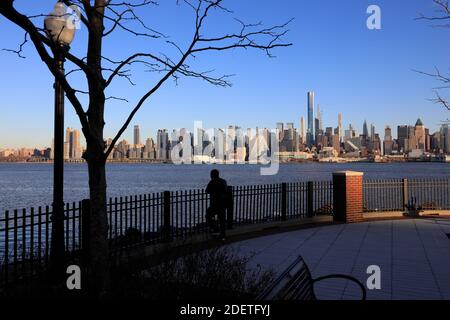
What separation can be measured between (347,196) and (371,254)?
6.05 m

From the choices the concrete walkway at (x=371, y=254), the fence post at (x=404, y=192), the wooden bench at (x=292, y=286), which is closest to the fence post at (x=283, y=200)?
the concrete walkway at (x=371, y=254)

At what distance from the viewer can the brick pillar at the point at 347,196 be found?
16.4 m

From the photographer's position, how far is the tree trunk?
16.3 feet

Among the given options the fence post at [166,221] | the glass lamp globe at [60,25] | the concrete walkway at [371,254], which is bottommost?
the concrete walkway at [371,254]

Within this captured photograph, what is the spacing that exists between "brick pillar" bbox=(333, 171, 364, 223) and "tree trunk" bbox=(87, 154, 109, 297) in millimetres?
12577

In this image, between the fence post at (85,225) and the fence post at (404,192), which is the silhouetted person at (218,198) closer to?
the fence post at (85,225)

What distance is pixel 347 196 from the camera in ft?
53.8

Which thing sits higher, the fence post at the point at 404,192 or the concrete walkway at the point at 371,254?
the fence post at the point at 404,192

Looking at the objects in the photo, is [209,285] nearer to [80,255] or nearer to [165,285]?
[165,285]

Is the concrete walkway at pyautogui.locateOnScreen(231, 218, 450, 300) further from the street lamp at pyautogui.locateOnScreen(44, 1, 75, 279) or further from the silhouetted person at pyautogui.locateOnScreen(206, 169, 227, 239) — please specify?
the street lamp at pyautogui.locateOnScreen(44, 1, 75, 279)

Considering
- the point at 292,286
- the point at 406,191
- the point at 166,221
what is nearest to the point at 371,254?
the point at 166,221

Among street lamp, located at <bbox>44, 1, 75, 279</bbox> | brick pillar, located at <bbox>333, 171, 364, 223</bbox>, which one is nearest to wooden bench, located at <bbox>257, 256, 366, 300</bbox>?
street lamp, located at <bbox>44, 1, 75, 279</bbox>

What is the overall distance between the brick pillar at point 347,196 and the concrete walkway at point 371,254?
0.74 meters
